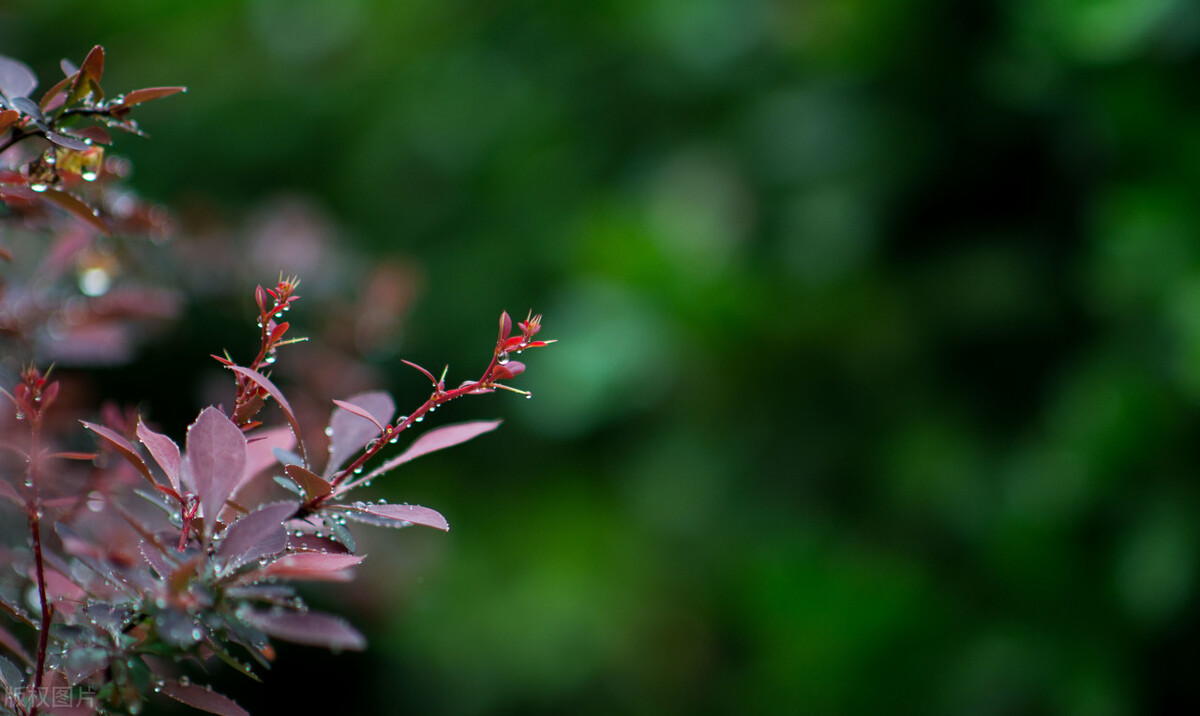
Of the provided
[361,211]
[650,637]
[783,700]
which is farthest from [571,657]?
[361,211]

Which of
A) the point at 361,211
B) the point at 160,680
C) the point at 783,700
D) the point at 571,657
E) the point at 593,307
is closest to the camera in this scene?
the point at 160,680

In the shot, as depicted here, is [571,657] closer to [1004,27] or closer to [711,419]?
[711,419]

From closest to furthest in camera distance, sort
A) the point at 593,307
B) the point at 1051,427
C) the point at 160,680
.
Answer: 1. the point at 160,680
2. the point at 1051,427
3. the point at 593,307

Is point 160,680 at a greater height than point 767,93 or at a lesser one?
lesser

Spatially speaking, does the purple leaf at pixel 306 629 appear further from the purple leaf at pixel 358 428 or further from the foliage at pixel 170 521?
the purple leaf at pixel 358 428

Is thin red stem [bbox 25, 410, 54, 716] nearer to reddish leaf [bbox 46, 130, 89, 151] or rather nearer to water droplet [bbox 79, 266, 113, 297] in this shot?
reddish leaf [bbox 46, 130, 89, 151]

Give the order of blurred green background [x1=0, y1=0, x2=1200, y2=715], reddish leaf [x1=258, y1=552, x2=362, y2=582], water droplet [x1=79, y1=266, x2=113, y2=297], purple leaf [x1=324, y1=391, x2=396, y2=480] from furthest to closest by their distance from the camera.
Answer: blurred green background [x1=0, y1=0, x2=1200, y2=715]
water droplet [x1=79, y1=266, x2=113, y2=297]
purple leaf [x1=324, y1=391, x2=396, y2=480]
reddish leaf [x1=258, y1=552, x2=362, y2=582]

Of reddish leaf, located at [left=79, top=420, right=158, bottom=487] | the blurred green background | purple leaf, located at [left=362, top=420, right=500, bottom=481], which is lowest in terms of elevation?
reddish leaf, located at [left=79, top=420, right=158, bottom=487]

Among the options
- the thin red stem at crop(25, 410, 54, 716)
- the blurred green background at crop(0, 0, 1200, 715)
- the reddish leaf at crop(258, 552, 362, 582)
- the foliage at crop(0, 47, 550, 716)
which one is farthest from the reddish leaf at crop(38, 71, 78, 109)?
the blurred green background at crop(0, 0, 1200, 715)
